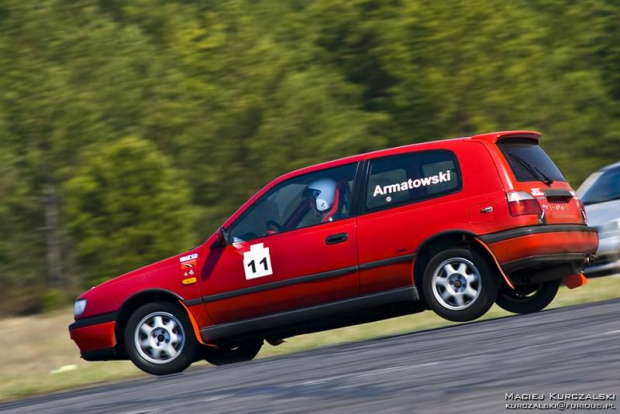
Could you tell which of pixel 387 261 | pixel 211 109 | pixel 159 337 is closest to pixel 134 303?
pixel 159 337

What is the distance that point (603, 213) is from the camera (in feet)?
47.6

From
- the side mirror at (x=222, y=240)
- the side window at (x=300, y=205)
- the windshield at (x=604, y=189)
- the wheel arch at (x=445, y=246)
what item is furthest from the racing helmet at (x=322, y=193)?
the windshield at (x=604, y=189)

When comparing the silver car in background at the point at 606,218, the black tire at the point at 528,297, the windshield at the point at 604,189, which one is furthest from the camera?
the windshield at the point at 604,189

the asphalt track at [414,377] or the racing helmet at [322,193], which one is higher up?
the racing helmet at [322,193]

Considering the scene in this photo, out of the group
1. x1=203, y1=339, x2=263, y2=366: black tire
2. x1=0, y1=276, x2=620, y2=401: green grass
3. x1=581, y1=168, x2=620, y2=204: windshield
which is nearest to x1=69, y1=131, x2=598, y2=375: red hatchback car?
x1=203, y1=339, x2=263, y2=366: black tire

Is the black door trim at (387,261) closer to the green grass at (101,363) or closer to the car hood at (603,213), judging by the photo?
the green grass at (101,363)

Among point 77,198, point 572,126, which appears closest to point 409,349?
point 77,198

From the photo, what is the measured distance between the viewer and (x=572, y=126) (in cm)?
3284

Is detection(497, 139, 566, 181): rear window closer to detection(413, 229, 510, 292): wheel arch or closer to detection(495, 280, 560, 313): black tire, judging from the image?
detection(413, 229, 510, 292): wheel arch

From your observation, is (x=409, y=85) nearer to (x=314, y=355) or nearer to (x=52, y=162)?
(x=52, y=162)

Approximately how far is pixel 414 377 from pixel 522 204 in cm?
321

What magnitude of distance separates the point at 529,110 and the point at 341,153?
18.1 ft

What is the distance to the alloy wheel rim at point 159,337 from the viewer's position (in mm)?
9727

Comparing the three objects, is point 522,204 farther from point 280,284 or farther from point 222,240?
point 222,240
